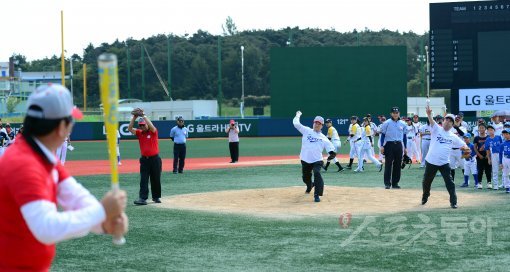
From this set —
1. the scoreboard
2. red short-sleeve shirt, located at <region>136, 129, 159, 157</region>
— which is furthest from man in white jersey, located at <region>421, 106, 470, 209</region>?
the scoreboard

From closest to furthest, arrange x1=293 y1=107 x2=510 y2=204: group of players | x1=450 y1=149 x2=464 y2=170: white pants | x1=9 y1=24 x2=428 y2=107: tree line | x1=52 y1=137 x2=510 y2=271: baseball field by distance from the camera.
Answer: x1=52 y1=137 x2=510 y2=271: baseball field < x1=293 y1=107 x2=510 y2=204: group of players < x1=450 y1=149 x2=464 y2=170: white pants < x1=9 y1=24 x2=428 y2=107: tree line

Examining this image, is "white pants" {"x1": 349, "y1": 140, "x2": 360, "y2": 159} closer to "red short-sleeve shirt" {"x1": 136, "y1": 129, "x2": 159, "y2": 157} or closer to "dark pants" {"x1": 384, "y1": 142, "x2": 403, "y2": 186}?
"dark pants" {"x1": 384, "y1": 142, "x2": 403, "y2": 186}

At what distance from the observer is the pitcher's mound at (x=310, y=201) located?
51.7 feet

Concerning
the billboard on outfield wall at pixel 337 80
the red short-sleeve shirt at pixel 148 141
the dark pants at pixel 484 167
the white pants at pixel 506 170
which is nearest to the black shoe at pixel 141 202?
the red short-sleeve shirt at pixel 148 141

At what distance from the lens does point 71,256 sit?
10734 mm

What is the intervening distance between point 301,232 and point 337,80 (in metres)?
38.1

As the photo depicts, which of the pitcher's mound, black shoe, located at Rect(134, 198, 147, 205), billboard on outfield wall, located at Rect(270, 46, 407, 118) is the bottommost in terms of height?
the pitcher's mound

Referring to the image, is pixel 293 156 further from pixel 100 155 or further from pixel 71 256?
pixel 71 256

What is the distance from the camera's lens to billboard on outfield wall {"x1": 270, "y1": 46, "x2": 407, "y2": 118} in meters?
49.9

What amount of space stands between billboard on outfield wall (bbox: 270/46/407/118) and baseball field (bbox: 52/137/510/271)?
26990mm

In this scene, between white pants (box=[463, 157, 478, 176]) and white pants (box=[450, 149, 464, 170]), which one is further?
white pants (box=[450, 149, 464, 170])

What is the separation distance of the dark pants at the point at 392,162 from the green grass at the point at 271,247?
171 inches

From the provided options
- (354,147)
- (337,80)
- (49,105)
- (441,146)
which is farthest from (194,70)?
(49,105)

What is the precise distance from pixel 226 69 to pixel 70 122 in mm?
92523
